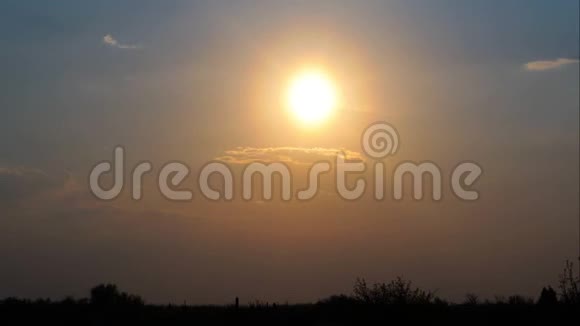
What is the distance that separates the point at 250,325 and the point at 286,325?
143 centimetres

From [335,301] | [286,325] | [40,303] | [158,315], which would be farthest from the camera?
[40,303]

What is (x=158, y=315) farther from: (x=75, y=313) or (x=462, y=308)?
(x=462, y=308)

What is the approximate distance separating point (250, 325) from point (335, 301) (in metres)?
8.21

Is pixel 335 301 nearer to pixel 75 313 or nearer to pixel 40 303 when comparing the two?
pixel 75 313

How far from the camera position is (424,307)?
32906mm

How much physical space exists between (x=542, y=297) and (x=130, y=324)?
16544mm

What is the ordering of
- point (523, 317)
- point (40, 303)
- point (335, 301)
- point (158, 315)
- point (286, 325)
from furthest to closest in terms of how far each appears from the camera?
1. point (40, 303)
2. point (335, 301)
3. point (158, 315)
4. point (286, 325)
5. point (523, 317)

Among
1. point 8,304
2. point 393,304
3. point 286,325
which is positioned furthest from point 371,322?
point 8,304

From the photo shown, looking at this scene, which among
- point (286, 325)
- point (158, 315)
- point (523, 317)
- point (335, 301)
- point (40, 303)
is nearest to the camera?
point (523, 317)

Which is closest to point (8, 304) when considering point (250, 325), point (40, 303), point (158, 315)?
point (40, 303)

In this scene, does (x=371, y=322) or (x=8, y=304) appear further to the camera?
(x=8, y=304)

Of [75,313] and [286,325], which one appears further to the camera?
[75,313]

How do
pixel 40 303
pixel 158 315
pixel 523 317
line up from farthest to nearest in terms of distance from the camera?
pixel 40 303 < pixel 158 315 < pixel 523 317

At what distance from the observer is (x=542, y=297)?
34719 mm
